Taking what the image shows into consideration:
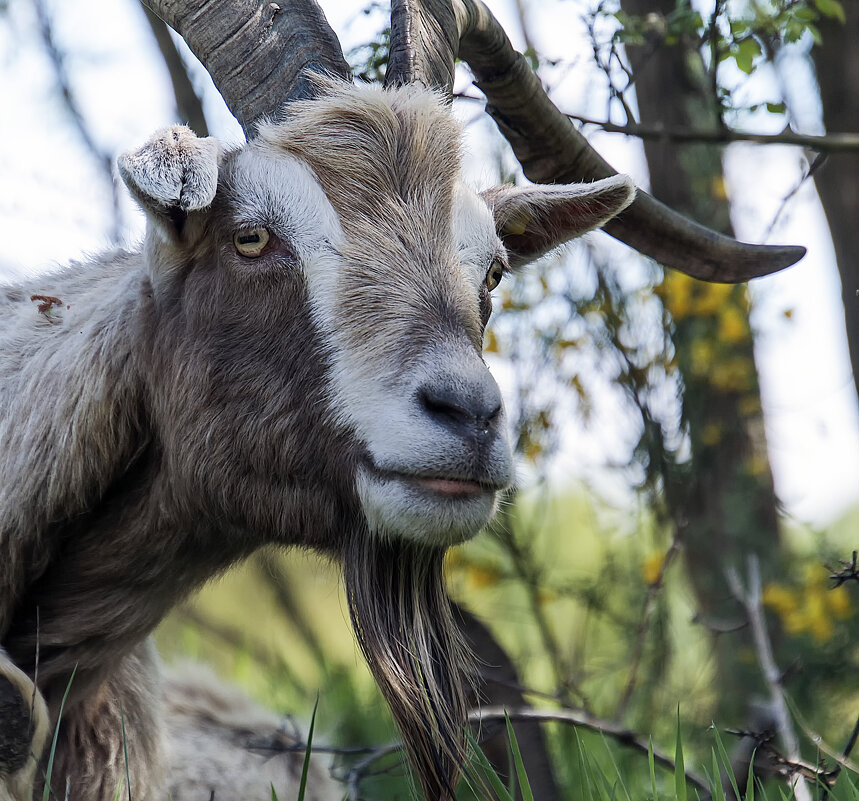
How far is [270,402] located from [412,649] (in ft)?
2.76

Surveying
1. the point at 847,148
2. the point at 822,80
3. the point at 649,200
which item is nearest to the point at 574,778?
the point at 649,200

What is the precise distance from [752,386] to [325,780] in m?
3.42

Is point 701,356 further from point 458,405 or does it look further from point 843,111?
point 458,405

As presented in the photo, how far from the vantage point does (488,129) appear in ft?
19.8

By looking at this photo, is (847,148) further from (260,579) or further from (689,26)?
(260,579)

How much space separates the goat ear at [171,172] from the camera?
2760 millimetres

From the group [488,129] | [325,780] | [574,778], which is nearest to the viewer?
[325,780]

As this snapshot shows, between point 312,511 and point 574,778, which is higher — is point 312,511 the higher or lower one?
the higher one

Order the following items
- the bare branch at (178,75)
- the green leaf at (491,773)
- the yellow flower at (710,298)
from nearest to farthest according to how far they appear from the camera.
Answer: the green leaf at (491,773) → the yellow flower at (710,298) → the bare branch at (178,75)

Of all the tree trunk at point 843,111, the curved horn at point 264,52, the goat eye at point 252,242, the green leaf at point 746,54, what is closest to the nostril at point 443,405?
the goat eye at point 252,242

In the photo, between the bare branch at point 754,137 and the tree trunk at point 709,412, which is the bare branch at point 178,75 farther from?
the bare branch at point 754,137

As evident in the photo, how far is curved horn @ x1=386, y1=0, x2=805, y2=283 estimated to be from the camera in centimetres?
408

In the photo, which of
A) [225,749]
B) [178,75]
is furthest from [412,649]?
[178,75]

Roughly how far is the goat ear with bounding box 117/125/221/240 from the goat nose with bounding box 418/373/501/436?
799 mm
